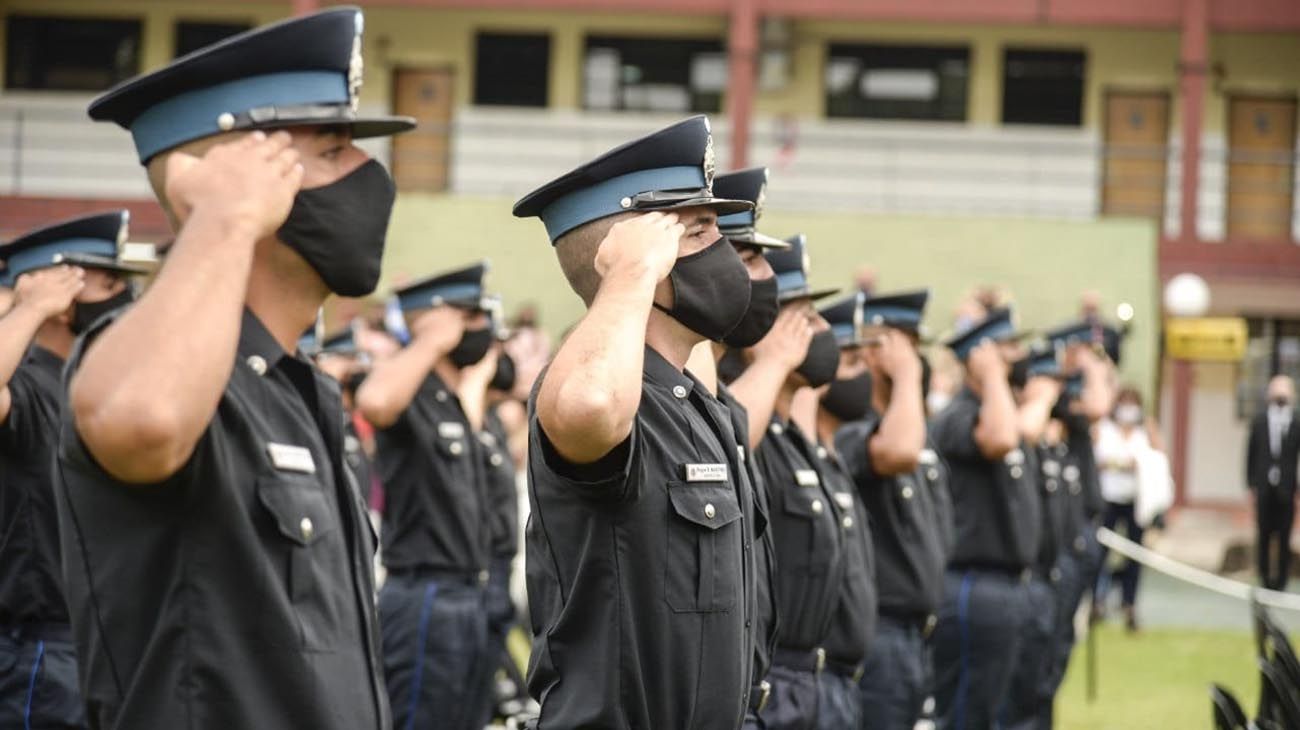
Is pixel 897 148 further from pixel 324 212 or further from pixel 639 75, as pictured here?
pixel 324 212

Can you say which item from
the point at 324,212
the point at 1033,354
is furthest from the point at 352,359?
the point at 324,212

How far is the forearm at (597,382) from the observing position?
3740 millimetres

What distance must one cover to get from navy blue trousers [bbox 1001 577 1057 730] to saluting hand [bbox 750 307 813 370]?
16.1 feet

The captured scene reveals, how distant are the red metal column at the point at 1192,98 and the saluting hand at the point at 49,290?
20.5m

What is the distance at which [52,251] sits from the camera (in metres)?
6.07

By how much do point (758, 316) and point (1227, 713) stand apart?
2.22m

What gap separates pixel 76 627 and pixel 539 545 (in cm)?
123

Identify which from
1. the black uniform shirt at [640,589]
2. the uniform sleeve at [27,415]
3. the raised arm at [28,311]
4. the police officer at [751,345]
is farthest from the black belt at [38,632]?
the black uniform shirt at [640,589]

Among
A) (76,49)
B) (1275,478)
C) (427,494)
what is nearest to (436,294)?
(427,494)

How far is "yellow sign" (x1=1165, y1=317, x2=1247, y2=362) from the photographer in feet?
71.4

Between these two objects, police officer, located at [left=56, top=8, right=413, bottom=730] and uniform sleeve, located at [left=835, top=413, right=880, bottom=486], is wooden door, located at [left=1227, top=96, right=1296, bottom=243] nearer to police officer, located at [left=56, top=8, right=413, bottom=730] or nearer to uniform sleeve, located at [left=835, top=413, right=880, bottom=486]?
uniform sleeve, located at [left=835, top=413, right=880, bottom=486]

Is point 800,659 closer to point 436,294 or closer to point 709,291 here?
point 709,291

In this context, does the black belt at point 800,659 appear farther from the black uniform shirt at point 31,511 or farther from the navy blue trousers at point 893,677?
the black uniform shirt at point 31,511

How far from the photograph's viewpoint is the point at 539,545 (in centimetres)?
428
